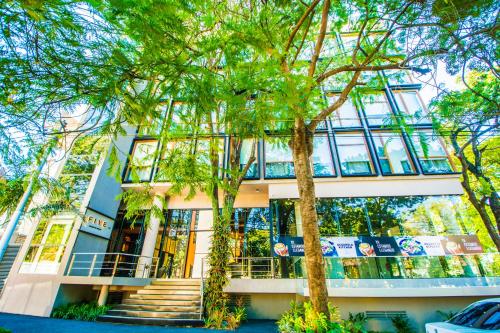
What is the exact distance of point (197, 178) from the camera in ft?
20.2

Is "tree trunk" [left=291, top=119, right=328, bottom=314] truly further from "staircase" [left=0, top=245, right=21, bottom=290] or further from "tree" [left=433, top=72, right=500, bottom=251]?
"staircase" [left=0, top=245, right=21, bottom=290]

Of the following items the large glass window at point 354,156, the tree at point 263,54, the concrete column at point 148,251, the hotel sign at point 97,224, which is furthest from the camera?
the large glass window at point 354,156

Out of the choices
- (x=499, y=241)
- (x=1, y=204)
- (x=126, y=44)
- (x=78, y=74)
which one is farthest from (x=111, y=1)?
(x=499, y=241)

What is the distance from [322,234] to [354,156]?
4457mm

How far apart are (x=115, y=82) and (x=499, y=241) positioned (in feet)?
42.2

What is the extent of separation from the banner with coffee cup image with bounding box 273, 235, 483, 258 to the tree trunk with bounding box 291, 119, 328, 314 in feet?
15.8

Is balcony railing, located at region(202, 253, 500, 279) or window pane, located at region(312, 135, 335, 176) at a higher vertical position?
window pane, located at region(312, 135, 335, 176)

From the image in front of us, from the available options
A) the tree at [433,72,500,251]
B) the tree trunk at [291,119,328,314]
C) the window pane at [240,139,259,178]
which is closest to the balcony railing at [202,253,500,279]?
the tree at [433,72,500,251]

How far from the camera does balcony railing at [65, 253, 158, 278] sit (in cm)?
854

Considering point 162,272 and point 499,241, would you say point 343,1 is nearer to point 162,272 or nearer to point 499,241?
point 499,241

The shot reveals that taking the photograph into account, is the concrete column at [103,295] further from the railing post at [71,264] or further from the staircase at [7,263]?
the staircase at [7,263]

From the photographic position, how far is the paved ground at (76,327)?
236 inches

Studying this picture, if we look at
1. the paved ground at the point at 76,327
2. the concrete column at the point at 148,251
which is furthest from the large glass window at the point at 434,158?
the concrete column at the point at 148,251

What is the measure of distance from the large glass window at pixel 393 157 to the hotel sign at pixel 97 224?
13.7m
